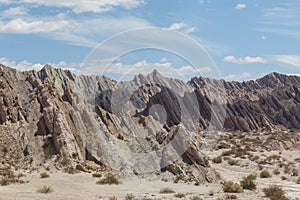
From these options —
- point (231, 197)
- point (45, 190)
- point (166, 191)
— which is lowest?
point (231, 197)

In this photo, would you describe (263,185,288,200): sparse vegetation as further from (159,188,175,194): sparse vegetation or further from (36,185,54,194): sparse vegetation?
(36,185,54,194): sparse vegetation

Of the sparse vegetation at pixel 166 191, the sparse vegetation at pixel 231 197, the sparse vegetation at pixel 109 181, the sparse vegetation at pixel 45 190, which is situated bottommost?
the sparse vegetation at pixel 231 197

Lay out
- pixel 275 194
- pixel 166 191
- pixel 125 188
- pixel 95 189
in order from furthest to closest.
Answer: pixel 125 188 → pixel 95 189 → pixel 166 191 → pixel 275 194

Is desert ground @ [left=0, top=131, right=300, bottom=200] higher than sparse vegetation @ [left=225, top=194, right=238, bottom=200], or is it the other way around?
desert ground @ [left=0, top=131, right=300, bottom=200]

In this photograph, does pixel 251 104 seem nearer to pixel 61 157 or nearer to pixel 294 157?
pixel 294 157

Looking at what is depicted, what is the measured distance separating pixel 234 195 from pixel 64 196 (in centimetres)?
736

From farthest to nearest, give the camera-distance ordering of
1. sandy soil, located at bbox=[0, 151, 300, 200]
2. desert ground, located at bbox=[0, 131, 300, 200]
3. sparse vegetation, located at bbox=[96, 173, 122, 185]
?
sparse vegetation, located at bbox=[96, 173, 122, 185]
desert ground, located at bbox=[0, 131, 300, 200]
sandy soil, located at bbox=[0, 151, 300, 200]

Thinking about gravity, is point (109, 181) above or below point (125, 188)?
above

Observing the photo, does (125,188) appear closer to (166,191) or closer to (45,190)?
(166,191)

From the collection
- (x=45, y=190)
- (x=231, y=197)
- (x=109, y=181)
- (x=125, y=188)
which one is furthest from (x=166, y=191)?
(x=45, y=190)

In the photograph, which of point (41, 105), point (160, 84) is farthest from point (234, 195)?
point (160, 84)

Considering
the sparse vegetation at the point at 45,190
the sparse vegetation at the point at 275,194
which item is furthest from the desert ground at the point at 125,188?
the sparse vegetation at the point at 275,194

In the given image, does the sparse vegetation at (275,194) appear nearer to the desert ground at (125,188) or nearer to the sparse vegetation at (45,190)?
the desert ground at (125,188)

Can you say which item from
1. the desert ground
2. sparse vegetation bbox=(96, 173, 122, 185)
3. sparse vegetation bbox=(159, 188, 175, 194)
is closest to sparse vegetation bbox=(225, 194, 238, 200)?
the desert ground
